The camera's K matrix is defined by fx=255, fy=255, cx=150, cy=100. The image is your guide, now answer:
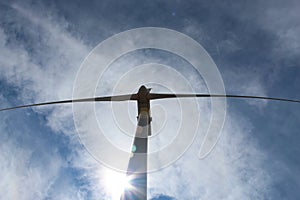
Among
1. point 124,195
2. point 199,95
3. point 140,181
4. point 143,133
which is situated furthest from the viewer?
point 199,95

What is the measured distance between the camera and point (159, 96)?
898 inches

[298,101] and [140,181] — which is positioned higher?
[298,101]

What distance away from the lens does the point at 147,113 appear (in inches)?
821

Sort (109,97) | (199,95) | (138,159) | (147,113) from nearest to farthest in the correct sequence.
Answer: (138,159), (147,113), (199,95), (109,97)

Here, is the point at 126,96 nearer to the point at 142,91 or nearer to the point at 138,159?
the point at 142,91

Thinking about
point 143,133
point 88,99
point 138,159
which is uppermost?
point 88,99

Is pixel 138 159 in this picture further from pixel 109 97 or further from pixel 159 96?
pixel 109 97

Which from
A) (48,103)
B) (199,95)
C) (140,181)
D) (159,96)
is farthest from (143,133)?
(48,103)

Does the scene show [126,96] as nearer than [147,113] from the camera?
No

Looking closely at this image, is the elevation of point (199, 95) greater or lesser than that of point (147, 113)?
greater

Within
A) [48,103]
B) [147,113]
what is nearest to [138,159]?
[147,113]

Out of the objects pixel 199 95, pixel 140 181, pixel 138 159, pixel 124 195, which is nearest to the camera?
pixel 124 195

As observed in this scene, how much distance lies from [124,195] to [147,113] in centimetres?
944

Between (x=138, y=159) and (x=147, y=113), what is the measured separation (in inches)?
279
